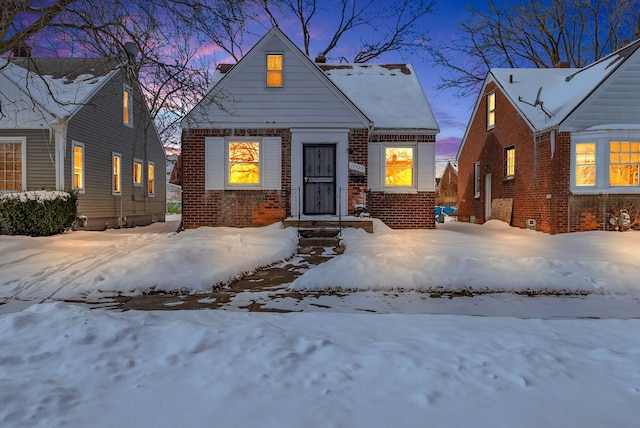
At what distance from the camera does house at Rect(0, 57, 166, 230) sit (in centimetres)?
1360

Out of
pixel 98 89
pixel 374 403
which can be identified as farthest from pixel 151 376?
pixel 98 89

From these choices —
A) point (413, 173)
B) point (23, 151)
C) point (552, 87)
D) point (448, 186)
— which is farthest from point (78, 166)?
point (448, 186)

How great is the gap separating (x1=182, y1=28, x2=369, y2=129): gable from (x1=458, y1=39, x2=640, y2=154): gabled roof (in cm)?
684

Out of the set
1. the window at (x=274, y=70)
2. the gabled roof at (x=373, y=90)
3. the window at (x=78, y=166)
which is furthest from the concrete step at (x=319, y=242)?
the window at (x=78, y=166)

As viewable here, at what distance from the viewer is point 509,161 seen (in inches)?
674

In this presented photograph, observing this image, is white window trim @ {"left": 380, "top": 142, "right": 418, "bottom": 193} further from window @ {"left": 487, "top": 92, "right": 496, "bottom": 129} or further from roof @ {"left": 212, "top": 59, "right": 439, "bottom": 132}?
window @ {"left": 487, "top": 92, "right": 496, "bottom": 129}

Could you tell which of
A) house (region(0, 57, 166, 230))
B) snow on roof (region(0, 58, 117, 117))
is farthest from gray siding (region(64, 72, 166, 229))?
snow on roof (region(0, 58, 117, 117))

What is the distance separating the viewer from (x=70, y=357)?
2.93m

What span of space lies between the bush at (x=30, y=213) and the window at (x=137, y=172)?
7.53 metres

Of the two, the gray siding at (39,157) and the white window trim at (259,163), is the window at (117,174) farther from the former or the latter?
the white window trim at (259,163)

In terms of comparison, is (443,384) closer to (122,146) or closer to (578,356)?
(578,356)

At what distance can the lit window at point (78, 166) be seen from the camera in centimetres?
1463

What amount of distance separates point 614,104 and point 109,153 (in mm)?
18983

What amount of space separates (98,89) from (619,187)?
61.7 feet
